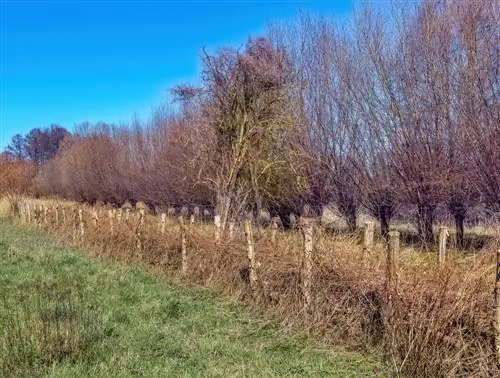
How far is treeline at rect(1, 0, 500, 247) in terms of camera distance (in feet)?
44.7

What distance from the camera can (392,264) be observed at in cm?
568

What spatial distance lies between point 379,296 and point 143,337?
3.06 metres

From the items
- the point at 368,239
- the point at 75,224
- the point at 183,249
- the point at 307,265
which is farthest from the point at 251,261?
the point at 75,224

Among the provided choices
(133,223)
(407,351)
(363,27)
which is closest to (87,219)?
(133,223)

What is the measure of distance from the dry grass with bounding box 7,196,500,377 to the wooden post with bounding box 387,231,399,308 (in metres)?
0.08

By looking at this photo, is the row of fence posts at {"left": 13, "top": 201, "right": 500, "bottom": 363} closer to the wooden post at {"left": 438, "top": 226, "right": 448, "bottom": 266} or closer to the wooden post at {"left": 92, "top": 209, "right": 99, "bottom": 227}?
the wooden post at {"left": 438, "top": 226, "right": 448, "bottom": 266}

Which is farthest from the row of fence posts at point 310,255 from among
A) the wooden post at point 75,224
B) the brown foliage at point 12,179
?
the brown foliage at point 12,179

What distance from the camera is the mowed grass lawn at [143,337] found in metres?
5.17

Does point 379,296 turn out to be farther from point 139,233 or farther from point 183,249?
point 139,233

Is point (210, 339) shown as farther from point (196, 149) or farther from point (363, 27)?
point (363, 27)

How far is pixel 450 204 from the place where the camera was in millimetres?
15680

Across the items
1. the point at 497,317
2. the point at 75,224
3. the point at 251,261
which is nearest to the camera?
the point at 497,317

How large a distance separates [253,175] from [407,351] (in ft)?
34.8

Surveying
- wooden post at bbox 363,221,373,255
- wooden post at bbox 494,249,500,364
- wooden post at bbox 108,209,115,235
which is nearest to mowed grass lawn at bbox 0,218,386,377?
wooden post at bbox 494,249,500,364
